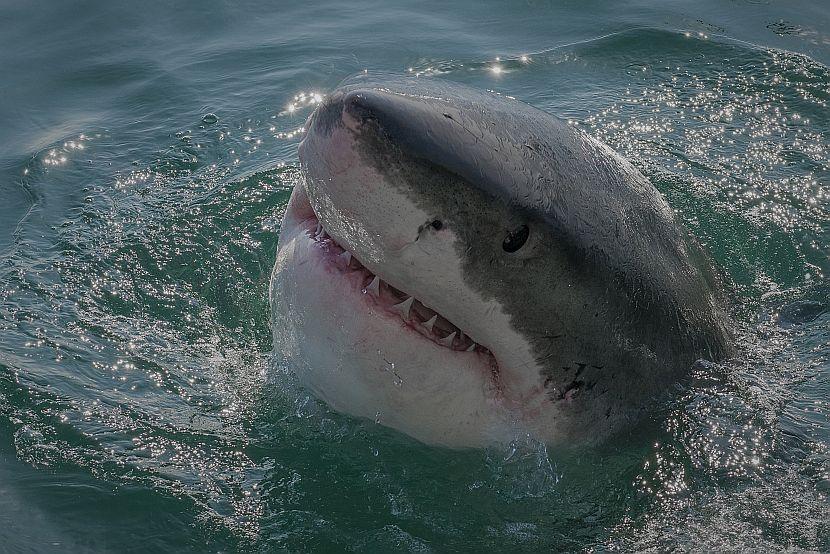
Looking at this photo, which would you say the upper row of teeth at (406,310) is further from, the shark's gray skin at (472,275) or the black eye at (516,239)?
the black eye at (516,239)

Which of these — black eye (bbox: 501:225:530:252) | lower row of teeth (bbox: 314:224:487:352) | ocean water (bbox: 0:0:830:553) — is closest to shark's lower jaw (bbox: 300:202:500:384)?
lower row of teeth (bbox: 314:224:487:352)

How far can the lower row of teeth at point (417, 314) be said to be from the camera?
8.83 ft

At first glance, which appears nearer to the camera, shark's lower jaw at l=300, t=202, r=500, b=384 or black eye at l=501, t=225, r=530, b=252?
black eye at l=501, t=225, r=530, b=252

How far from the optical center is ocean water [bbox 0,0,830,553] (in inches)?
122

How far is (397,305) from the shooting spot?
268cm

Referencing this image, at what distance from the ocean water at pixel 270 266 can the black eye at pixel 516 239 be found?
28.0 inches

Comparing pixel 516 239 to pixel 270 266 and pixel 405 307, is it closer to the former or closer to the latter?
pixel 405 307

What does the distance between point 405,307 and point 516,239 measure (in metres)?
0.36

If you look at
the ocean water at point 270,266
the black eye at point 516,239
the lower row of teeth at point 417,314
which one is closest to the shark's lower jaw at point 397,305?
the lower row of teeth at point 417,314

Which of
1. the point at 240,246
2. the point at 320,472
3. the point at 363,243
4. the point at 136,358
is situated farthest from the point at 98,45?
the point at 363,243

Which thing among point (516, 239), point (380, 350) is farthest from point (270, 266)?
point (516, 239)

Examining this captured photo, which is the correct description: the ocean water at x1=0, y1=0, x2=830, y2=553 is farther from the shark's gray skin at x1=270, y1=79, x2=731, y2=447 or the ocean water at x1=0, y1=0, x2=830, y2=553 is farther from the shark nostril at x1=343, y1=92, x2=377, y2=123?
the shark nostril at x1=343, y1=92, x2=377, y2=123

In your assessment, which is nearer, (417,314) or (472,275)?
(472,275)

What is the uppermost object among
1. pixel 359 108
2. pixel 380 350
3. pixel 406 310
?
pixel 359 108
